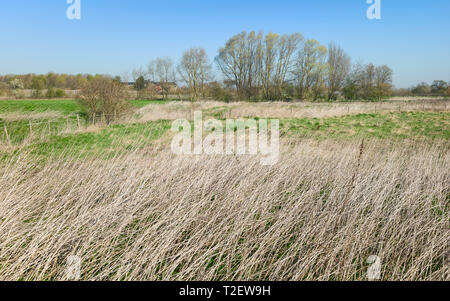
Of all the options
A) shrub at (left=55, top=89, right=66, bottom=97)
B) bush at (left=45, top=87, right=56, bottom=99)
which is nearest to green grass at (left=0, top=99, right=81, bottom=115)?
bush at (left=45, top=87, right=56, bottom=99)

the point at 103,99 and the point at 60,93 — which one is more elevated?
the point at 60,93

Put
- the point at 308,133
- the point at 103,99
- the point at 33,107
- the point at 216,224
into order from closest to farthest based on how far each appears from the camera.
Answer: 1. the point at 216,224
2. the point at 308,133
3. the point at 103,99
4. the point at 33,107

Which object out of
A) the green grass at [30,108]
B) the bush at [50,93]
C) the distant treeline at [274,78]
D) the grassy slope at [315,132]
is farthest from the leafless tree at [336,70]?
the bush at [50,93]

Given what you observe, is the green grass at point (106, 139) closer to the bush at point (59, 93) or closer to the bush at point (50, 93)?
the bush at point (50, 93)

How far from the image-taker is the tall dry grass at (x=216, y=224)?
2.13 m

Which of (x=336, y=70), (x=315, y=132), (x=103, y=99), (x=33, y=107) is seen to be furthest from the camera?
(x=336, y=70)

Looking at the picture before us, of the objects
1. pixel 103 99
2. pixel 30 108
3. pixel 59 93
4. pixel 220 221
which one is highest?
pixel 59 93

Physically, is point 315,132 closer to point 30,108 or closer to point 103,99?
point 103,99

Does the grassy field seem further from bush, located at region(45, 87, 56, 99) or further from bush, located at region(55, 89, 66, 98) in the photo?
bush, located at region(55, 89, 66, 98)

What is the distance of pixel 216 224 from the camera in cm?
266

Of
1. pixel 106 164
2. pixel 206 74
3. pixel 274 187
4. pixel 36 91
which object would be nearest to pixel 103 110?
pixel 106 164

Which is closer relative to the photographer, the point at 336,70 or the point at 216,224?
the point at 216,224

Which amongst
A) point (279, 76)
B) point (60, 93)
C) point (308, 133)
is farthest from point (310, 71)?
point (60, 93)

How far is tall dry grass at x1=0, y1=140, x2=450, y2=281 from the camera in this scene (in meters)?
2.13
